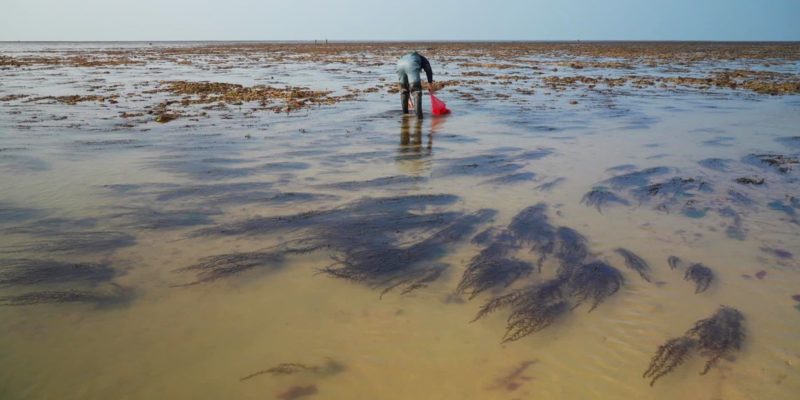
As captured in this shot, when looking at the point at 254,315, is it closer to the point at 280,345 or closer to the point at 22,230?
the point at 280,345

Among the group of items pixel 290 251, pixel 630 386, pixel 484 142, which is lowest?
pixel 630 386

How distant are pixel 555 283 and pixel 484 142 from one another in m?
5.52

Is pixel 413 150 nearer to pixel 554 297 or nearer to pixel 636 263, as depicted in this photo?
pixel 636 263

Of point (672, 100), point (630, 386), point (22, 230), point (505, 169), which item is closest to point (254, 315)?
point (630, 386)

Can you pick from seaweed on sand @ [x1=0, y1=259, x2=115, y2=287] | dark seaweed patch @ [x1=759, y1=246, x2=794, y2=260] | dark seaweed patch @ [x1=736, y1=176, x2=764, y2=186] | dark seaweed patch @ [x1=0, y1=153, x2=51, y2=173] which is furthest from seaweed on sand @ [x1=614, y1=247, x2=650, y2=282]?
dark seaweed patch @ [x1=0, y1=153, x2=51, y2=173]

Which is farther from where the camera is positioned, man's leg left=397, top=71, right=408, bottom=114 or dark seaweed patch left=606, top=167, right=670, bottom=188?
man's leg left=397, top=71, right=408, bottom=114

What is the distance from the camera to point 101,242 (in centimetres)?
421

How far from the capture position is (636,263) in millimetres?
3969

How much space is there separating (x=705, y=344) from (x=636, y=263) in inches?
44.8

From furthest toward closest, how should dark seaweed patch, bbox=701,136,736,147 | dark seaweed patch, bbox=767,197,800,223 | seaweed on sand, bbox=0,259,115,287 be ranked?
dark seaweed patch, bbox=701,136,736,147 → dark seaweed patch, bbox=767,197,800,223 → seaweed on sand, bbox=0,259,115,287

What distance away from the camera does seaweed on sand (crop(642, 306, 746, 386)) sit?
271 cm

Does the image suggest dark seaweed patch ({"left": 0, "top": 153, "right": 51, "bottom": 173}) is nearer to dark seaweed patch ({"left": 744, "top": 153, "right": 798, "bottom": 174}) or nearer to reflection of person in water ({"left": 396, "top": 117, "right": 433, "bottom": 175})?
reflection of person in water ({"left": 396, "top": 117, "right": 433, "bottom": 175})

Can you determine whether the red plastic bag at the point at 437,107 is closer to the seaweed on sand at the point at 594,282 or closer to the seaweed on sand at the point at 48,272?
the seaweed on sand at the point at 594,282

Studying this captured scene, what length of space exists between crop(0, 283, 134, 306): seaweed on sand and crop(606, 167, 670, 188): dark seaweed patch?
18.4ft
